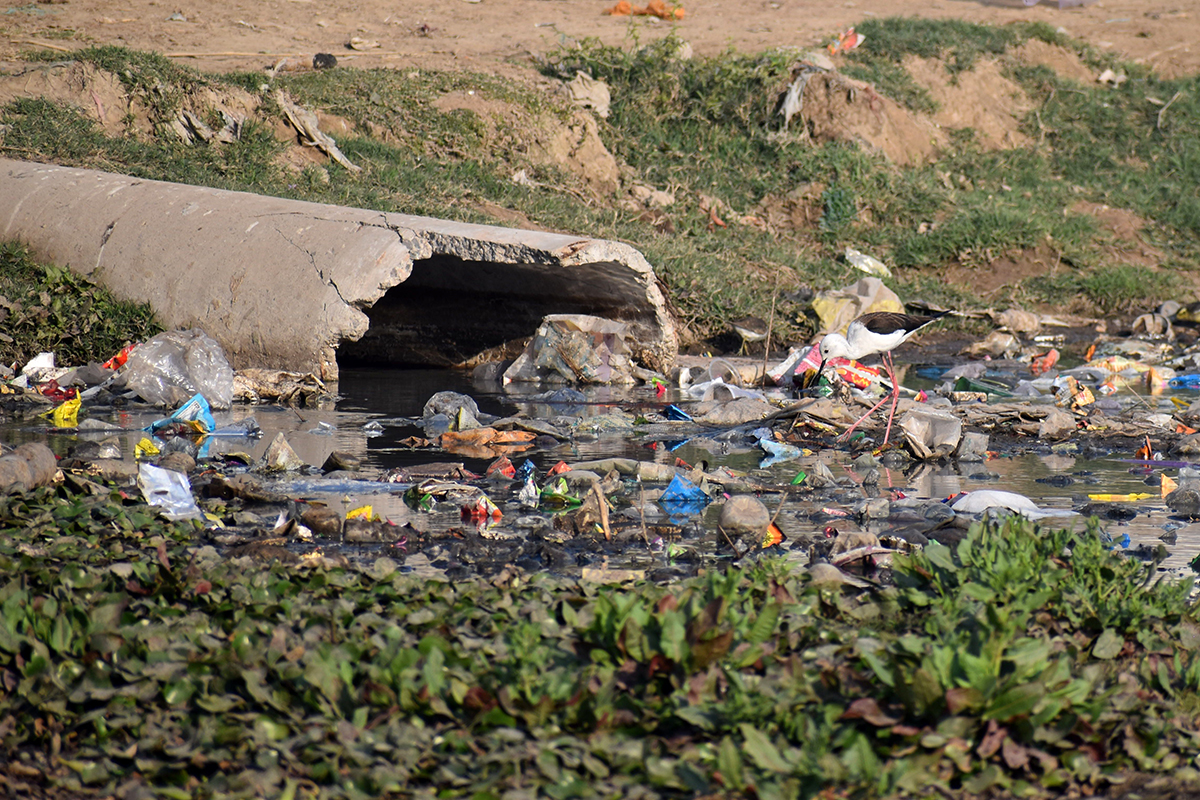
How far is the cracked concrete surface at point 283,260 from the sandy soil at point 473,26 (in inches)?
183

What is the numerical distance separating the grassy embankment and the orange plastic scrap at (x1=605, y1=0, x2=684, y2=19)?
4281 mm

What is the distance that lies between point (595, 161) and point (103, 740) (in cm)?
1121

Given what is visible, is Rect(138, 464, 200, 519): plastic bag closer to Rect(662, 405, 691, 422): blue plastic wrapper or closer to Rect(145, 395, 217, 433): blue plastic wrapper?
Rect(145, 395, 217, 433): blue plastic wrapper

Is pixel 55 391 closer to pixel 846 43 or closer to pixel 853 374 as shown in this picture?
pixel 853 374

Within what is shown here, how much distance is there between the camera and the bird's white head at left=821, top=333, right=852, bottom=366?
609 centimetres

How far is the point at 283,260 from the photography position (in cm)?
663

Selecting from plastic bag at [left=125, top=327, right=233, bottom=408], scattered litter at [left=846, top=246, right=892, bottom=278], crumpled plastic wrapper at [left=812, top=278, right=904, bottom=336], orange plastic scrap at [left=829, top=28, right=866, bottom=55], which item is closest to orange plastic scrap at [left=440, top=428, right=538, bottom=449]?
plastic bag at [left=125, top=327, right=233, bottom=408]

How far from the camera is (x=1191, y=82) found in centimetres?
1738

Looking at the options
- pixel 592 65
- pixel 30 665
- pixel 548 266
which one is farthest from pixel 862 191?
pixel 30 665

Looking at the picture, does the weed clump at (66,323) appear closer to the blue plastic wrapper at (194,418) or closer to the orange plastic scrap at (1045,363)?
the blue plastic wrapper at (194,418)

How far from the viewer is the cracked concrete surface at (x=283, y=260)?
6.50 m

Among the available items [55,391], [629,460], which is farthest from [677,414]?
[55,391]

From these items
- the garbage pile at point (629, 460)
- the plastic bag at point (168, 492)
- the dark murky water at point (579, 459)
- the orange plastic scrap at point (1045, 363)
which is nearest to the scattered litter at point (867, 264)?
the orange plastic scrap at point (1045, 363)

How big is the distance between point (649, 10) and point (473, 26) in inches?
139
